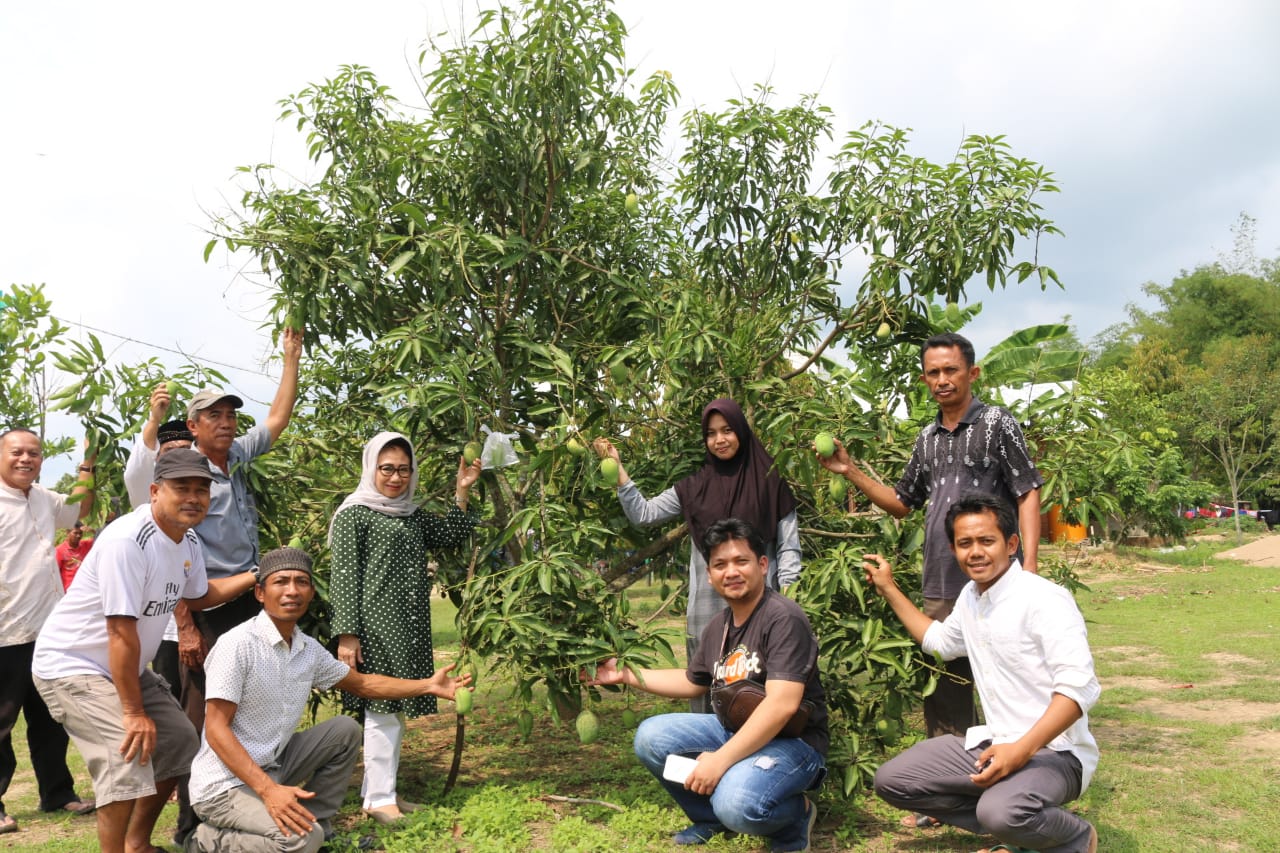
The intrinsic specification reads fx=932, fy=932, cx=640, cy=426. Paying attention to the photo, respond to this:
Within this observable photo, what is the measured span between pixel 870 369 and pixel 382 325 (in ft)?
7.15

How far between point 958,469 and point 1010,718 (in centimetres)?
85

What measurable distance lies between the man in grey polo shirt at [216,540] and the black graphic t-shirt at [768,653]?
1.70m

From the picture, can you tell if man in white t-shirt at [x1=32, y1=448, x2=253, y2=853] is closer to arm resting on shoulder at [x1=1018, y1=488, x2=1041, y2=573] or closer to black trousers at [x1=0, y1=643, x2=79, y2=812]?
black trousers at [x1=0, y1=643, x2=79, y2=812]

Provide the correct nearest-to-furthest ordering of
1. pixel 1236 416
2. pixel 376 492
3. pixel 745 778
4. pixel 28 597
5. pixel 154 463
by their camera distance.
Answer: pixel 745 778
pixel 154 463
pixel 376 492
pixel 28 597
pixel 1236 416

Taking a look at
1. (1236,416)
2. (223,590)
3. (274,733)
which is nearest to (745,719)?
(274,733)

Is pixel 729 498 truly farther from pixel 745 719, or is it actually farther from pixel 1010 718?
pixel 1010 718

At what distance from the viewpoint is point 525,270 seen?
3975 millimetres

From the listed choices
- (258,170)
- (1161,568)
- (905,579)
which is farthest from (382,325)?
(1161,568)

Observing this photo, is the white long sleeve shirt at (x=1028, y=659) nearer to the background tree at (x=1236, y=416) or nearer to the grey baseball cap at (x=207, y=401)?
the grey baseball cap at (x=207, y=401)

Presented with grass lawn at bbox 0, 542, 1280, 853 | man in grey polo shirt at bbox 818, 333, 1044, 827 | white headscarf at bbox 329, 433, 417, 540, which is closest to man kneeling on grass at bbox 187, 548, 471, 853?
grass lawn at bbox 0, 542, 1280, 853

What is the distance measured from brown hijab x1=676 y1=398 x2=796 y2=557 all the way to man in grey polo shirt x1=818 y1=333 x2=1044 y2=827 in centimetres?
26

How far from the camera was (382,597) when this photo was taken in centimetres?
340

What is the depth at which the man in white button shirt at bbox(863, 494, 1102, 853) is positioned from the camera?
2.53 meters

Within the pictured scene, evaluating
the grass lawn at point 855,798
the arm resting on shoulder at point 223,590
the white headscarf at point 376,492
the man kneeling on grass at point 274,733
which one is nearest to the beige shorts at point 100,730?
the man kneeling on grass at point 274,733
